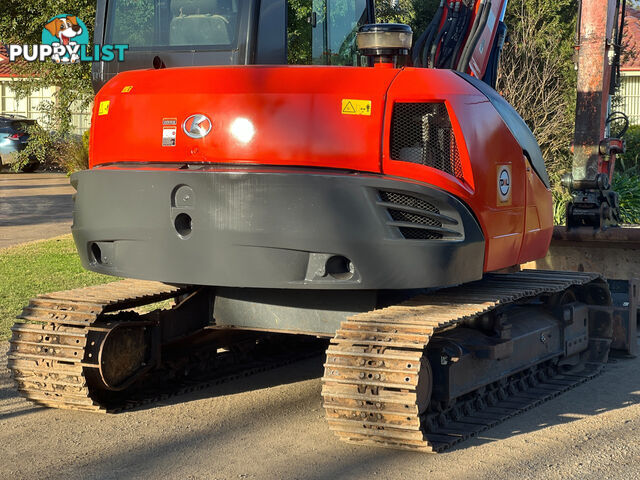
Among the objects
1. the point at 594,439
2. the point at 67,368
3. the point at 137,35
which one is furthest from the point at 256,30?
the point at 594,439

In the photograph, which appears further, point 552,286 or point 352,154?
point 552,286

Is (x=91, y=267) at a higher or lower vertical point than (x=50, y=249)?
higher

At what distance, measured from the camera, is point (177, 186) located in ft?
20.3

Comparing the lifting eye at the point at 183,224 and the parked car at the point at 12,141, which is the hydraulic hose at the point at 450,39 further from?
the parked car at the point at 12,141

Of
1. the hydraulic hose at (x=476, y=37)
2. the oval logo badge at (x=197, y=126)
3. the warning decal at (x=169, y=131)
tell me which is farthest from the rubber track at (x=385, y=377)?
the hydraulic hose at (x=476, y=37)

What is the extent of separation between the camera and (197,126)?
6.25 m

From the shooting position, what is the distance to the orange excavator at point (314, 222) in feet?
19.6

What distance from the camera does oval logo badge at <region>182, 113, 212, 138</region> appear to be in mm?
6227

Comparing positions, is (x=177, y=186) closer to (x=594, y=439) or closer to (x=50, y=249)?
(x=594, y=439)

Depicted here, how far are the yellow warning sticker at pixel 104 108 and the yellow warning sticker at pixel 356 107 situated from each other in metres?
1.52

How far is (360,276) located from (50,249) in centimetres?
961

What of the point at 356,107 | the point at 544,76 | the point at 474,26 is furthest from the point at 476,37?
the point at 544,76

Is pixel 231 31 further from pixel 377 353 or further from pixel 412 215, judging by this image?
pixel 377 353

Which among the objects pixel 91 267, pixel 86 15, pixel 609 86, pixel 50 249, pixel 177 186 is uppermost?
pixel 86 15
